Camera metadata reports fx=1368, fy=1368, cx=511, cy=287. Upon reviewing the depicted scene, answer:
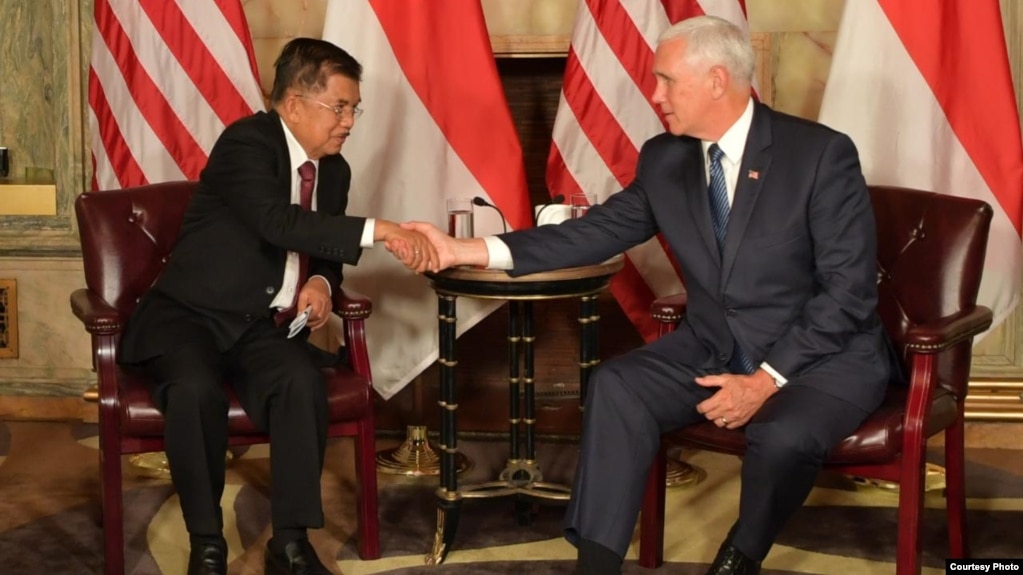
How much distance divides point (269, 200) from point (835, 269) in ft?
4.76

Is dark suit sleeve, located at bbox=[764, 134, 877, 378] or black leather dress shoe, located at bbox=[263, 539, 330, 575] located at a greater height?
dark suit sleeve, located at bbox=[764, 134, 877, 378]

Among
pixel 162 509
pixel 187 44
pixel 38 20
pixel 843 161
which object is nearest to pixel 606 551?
pixel 843 161

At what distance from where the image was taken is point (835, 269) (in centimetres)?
324

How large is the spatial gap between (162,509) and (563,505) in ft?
3.98

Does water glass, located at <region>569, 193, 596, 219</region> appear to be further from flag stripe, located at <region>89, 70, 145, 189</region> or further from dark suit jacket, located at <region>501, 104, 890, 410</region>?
flag stripe, located at <region>89, 70, 145, 189</region>

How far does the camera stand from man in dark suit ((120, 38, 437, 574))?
11.1 feet

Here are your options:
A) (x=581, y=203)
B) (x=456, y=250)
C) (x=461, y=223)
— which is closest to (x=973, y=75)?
(x=581, y=203)

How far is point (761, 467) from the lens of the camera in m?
3.06

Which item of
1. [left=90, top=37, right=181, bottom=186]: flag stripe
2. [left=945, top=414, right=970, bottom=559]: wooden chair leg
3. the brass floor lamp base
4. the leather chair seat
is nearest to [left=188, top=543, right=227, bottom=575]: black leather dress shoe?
the leather chair seat

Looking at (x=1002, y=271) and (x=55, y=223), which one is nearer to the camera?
(x=1002, y=271)

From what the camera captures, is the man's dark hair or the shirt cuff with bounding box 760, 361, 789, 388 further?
the man's dark hair

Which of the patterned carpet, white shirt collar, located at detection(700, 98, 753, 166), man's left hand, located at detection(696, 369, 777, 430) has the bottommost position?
the patterned carpet

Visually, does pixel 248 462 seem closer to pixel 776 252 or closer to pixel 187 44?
pixel 187 44

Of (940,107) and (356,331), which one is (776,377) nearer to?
(356,331)
